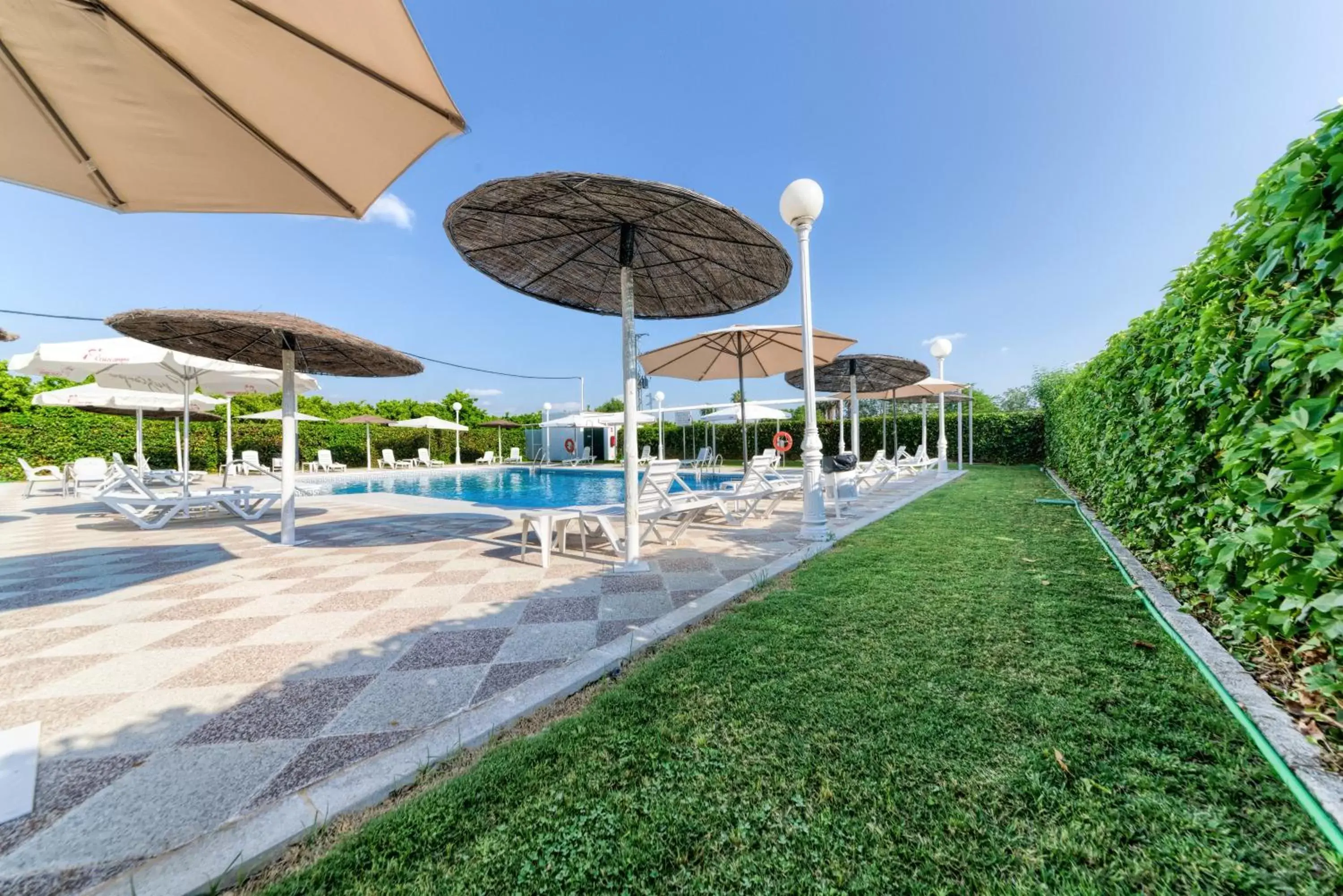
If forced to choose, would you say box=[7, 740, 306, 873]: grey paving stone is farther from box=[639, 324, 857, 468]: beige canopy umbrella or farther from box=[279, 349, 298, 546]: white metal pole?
box=[639, 324, 857, 468]: beige canopy umbrella

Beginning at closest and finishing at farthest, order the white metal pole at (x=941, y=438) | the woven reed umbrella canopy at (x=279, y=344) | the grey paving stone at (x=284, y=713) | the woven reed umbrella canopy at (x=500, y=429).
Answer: the grey paving stone at (x=284, y=713) < the woven reed umbrella canopy at (x=279, y=344) < the white metal pole at (x=941, y=438) < the woven reed umbrella canopy at (x=500, y=429)

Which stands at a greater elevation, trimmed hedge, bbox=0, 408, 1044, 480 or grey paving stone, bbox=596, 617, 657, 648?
trimmed hedge, bbox=0, 408, 1044, 480

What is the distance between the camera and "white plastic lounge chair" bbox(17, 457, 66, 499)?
35.6 ft

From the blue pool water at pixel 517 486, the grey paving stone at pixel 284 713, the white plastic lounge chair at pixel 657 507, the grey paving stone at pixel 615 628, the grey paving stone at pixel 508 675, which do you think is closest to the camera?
the grey paving stone at pixel 284 713

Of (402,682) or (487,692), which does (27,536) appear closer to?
(402,682)

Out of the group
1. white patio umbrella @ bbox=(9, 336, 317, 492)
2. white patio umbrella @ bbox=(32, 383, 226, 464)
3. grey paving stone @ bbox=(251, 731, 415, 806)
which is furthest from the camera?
white patio umbrella @ bbox=(32, 383, 226, 464)

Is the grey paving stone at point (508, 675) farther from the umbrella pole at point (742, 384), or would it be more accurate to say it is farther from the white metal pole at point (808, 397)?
the umbrella pole at point (742, 384)

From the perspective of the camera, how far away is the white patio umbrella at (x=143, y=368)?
7531mm

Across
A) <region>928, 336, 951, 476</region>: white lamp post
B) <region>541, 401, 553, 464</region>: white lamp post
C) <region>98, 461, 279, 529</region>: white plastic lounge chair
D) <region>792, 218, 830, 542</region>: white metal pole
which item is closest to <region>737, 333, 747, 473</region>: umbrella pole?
<region>792, 218, 830, 542</region>: white metal pole

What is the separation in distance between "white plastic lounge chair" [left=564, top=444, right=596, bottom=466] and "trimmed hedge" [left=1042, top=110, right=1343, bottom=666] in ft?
81.5

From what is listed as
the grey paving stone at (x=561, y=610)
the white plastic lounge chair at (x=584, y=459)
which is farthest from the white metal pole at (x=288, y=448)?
the white plastic lounge chair at (x=584, y=459)

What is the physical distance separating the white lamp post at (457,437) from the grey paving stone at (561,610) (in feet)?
74.5

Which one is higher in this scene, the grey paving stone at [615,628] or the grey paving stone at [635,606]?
the grey paving stone at [635,606]

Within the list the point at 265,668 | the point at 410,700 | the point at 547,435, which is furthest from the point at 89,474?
the point at 547,435
